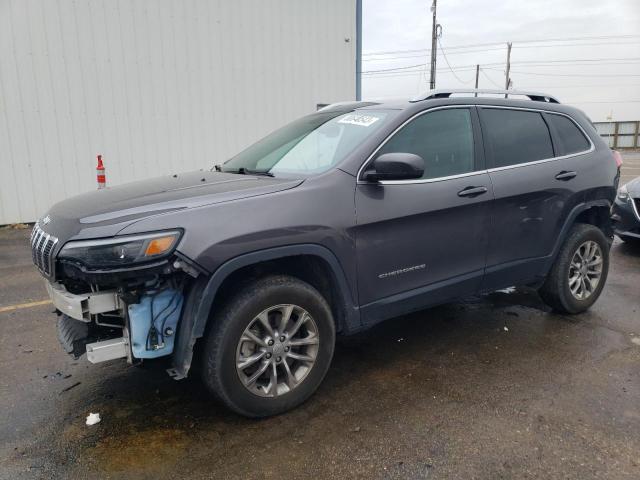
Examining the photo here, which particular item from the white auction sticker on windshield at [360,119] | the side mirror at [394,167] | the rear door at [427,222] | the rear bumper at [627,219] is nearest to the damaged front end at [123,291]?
the rear door at [427,222]

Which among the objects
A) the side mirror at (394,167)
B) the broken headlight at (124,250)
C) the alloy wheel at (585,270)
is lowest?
the alloy wheel at (585,270)

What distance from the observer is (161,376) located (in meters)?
3.44

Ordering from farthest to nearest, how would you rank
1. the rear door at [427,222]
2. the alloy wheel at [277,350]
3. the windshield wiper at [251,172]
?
1. the windshield wiper at [251,172]
2. the rear door at [427,222]
3. the alloy wheel at [277,350]

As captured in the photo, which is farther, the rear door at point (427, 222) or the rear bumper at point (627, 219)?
the rear bumper at point (627, 219)

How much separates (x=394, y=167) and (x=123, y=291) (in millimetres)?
1607

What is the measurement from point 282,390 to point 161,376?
3.26 ft

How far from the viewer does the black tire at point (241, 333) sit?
2645 mm

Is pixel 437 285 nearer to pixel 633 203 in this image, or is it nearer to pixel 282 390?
pixel 282 390

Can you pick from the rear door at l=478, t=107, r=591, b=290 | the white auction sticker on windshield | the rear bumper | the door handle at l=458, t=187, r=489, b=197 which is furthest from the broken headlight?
the rear bumper

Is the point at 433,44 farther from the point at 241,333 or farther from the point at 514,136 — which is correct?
the point at 241,333

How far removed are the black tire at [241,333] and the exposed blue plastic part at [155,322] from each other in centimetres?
19

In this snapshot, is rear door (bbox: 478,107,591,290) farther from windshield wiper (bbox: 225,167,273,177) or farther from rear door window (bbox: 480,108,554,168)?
windshield wiper (bbox: 225,167,273,177)

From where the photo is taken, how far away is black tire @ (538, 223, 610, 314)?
13.9ft

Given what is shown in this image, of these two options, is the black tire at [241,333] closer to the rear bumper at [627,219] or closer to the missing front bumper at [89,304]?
the missing front bumper at [89,304]
